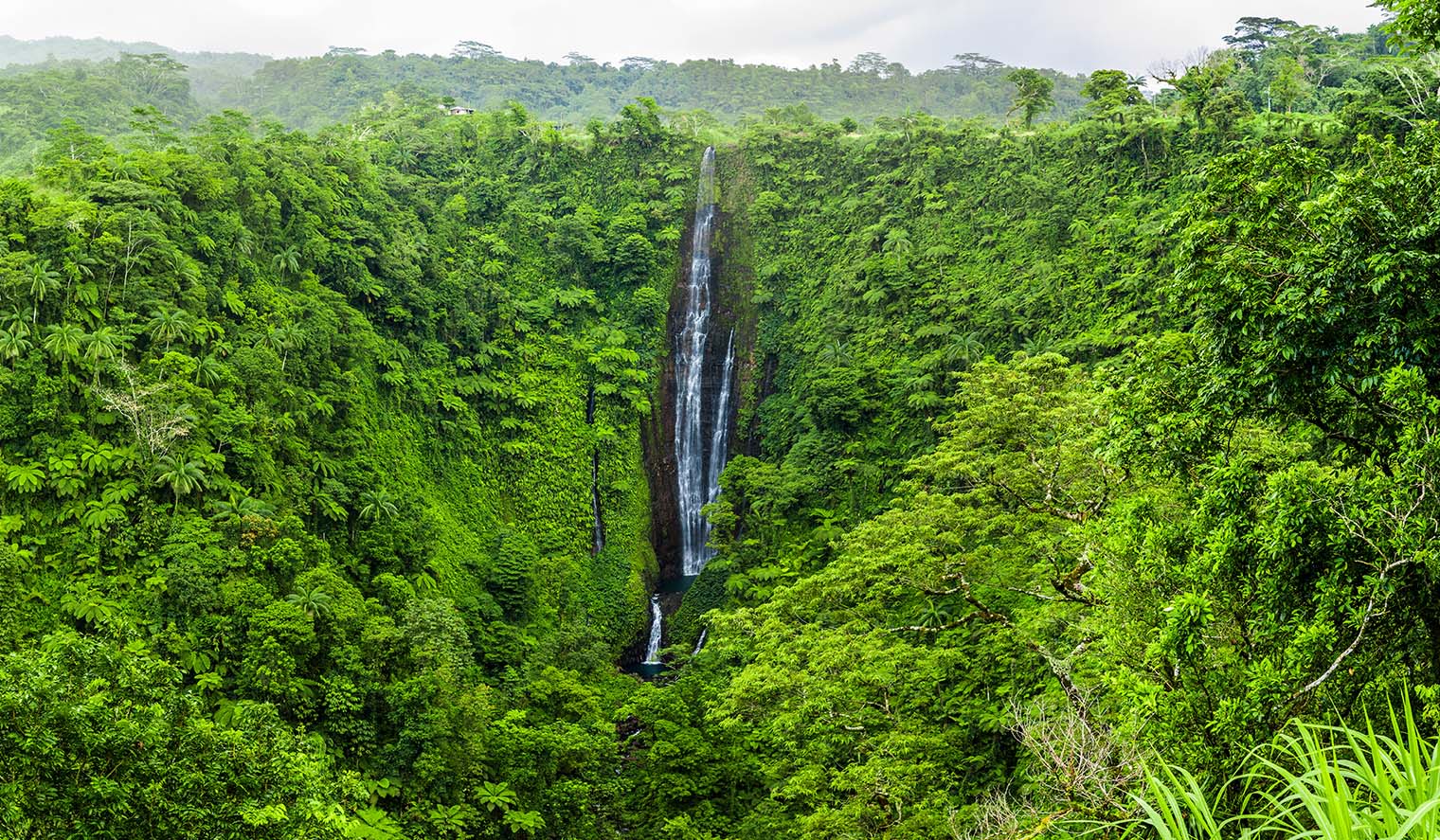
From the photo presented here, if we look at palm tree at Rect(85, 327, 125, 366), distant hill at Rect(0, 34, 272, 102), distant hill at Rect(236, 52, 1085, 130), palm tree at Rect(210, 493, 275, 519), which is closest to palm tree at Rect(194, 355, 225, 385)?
palm tree at Rect(85, 327, 125, 366)

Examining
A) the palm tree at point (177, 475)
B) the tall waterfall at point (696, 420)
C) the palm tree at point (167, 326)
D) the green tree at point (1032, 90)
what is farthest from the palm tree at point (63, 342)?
the green tree at point (1032, 90)

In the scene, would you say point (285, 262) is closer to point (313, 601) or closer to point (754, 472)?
point (313, 601)

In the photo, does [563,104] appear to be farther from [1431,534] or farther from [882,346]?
[1431,534]

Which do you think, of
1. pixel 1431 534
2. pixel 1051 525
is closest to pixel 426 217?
pixel 1051 525

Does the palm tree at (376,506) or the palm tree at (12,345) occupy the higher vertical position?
the palm tree at (12,345)

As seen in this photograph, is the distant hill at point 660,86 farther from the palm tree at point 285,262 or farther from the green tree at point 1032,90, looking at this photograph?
the palm tree at point 285,262

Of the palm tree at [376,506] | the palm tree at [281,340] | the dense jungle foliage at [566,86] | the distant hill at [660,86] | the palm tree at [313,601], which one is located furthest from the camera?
the distant hill at [660,86]
